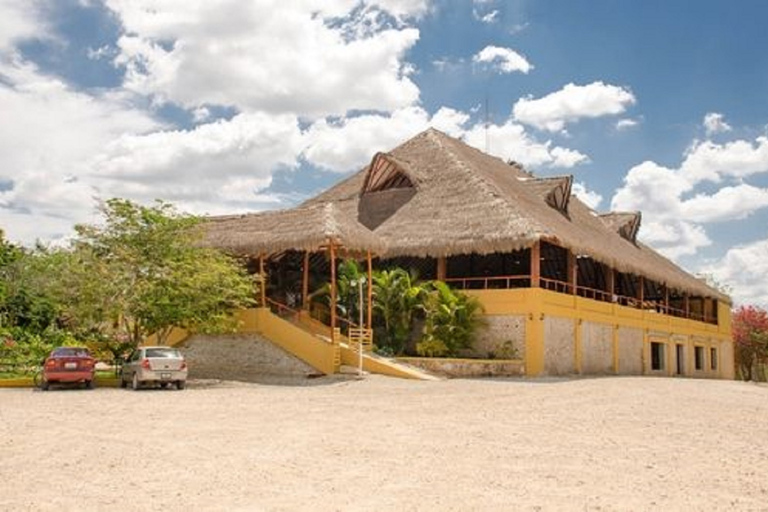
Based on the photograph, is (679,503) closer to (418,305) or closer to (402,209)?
(418,305)

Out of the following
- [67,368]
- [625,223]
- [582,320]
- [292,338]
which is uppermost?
[625,223]

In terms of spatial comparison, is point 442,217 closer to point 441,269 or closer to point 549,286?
point 441,269

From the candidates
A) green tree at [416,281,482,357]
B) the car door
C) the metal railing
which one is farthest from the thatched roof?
the car door

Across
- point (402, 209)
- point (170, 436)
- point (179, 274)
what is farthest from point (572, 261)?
point (170, 436)

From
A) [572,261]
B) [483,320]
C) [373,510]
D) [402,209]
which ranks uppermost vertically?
[402,209]

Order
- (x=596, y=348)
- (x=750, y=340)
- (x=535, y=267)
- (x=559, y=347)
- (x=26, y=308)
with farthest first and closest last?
(x=750, y=340) → (x=26, y=308) → (x=596, y=348) → (x=559, y=347) → (x=535, y=267)

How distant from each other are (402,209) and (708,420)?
1979 cm

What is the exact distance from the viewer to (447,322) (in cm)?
2755

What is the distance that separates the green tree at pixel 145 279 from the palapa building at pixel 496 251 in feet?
7.12

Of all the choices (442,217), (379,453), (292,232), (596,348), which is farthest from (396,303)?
(379,453)

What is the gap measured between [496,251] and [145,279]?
11.5 metres

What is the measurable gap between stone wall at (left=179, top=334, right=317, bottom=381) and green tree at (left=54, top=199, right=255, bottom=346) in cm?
149

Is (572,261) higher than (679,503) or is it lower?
higher

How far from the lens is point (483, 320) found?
28.5 metres
